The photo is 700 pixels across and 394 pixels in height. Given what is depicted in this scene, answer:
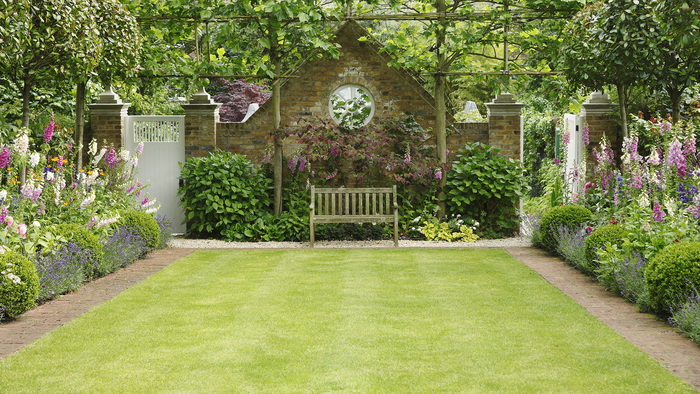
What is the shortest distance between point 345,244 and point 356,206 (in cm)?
96

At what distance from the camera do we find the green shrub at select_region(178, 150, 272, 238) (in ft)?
36.9

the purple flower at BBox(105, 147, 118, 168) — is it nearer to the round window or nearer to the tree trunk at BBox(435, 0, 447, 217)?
the round window

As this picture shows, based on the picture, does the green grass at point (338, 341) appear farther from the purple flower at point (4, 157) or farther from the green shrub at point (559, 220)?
the green shrub at point (559, 220)

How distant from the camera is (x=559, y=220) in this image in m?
9.62

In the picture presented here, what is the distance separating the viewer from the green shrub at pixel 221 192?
1123 centimetres

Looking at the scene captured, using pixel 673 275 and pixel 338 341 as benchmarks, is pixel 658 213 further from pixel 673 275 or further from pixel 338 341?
pixel 338 341

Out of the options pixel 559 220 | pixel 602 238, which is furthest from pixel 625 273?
pixel 559 220

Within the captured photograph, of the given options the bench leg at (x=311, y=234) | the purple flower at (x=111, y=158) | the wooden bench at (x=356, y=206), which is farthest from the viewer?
the wooden bench at (x=356, y=206)

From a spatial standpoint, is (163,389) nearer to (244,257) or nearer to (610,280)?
(610,280)

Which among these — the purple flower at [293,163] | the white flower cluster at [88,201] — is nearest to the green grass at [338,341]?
the white flower cluster at [88,201]

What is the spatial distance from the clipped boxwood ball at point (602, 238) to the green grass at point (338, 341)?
67 centimetres

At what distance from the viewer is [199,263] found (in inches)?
357

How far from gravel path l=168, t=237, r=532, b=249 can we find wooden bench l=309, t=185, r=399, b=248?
28 centimetres

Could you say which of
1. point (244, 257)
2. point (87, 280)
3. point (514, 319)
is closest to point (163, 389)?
point (514, 319)
